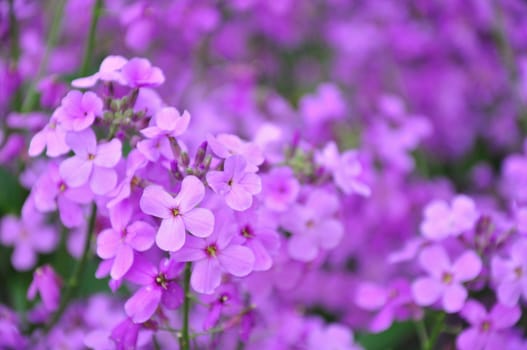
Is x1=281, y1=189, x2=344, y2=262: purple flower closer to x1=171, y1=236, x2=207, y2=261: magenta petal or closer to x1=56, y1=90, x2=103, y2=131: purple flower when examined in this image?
x1=171, y1=236, x2=207, y2=261: magenta petal

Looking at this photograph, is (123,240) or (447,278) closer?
(123,240)

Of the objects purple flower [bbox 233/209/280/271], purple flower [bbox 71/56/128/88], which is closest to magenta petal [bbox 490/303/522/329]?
purple flower [bbox 233/209/280/271]

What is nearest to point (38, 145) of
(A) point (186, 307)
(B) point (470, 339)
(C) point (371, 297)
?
(A) point (186, 307)

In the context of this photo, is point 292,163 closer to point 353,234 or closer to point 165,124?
point 165,124

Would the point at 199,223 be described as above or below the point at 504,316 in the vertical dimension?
above

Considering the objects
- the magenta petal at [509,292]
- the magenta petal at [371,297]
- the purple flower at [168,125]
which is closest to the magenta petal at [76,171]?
the purple flower at [168,125]

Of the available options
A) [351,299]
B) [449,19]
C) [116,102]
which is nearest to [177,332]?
[116,102]

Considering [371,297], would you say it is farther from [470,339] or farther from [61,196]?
[61,196]
